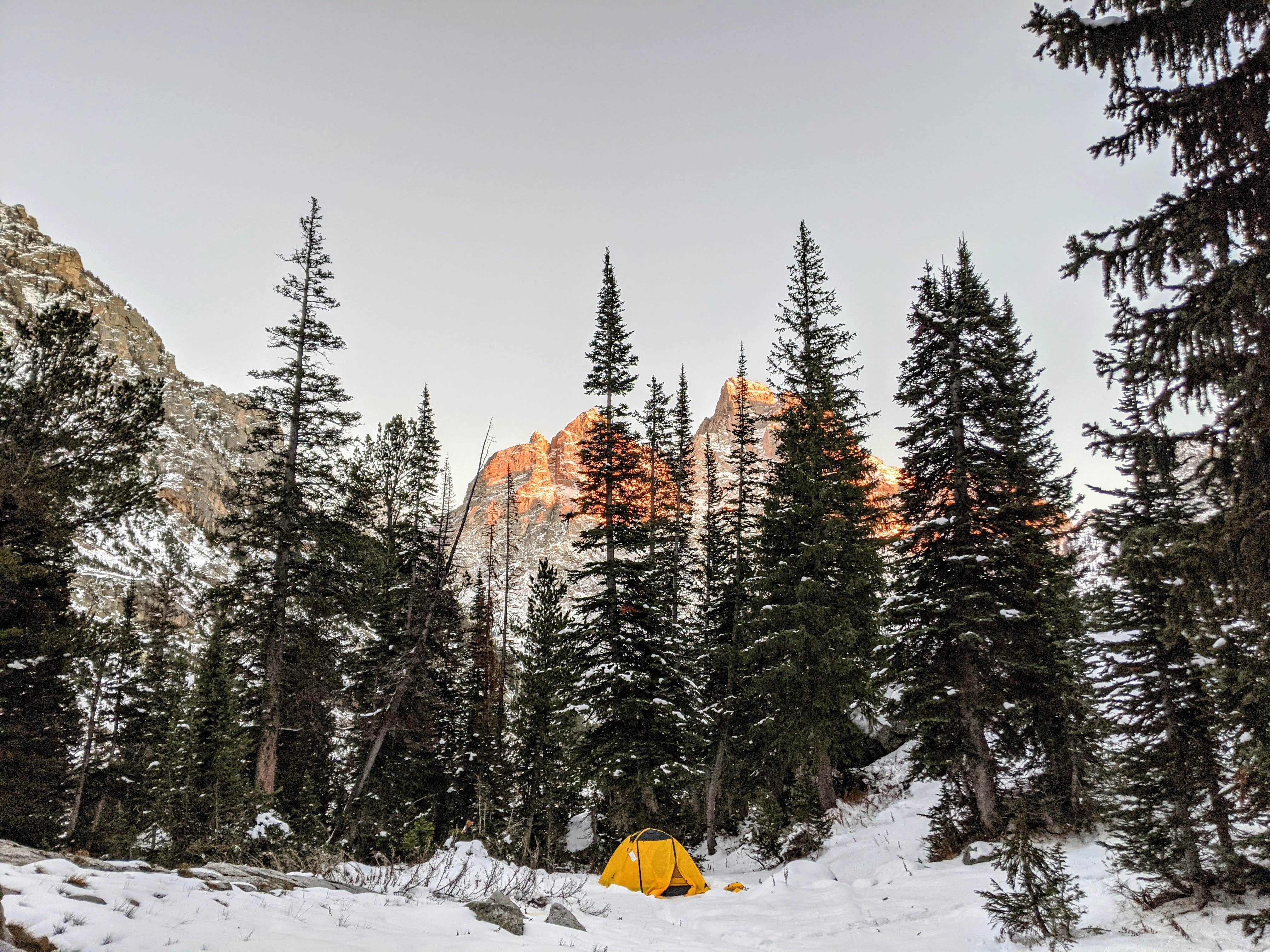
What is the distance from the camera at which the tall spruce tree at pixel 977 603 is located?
1433cm

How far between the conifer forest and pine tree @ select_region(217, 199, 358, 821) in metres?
0.12

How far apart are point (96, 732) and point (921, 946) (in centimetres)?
3729

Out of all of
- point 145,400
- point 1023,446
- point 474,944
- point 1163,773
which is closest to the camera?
point 474,944

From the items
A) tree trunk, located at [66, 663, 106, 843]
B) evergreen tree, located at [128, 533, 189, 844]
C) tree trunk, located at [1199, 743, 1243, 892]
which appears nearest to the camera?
tree trunk, located at [1199, 743, 1243, 892]

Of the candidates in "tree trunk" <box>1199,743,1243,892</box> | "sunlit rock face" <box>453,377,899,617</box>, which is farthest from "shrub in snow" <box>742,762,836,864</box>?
"sunlit rock face" <box>453,377,899,617</box>

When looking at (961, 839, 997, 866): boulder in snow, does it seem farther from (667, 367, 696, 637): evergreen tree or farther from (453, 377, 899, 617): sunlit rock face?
(453, 377, 899, 617): sunlit rock face

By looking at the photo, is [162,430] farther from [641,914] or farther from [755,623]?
[641,914]

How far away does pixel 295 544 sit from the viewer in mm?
19219

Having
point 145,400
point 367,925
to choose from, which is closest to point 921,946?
point 367,925

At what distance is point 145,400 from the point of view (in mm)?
13953

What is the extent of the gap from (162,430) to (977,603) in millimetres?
137671

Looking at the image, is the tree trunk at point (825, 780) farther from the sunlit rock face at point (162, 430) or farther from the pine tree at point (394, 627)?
the sunlit rock face at point (162, 430)

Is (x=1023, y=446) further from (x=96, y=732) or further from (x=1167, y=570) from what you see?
(x=96, y=732)

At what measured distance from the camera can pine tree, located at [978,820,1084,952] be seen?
7402 mm
